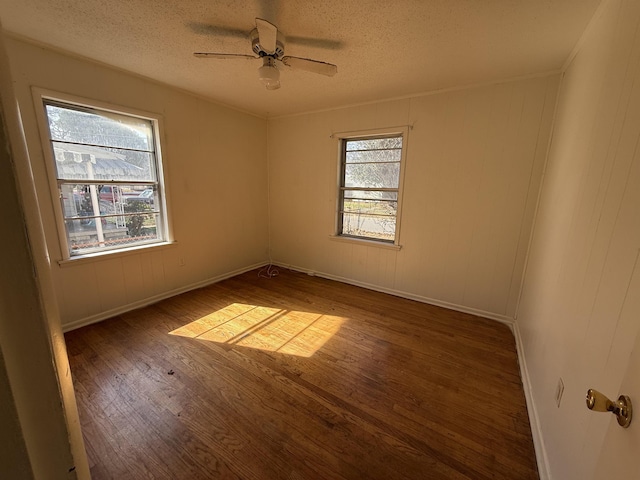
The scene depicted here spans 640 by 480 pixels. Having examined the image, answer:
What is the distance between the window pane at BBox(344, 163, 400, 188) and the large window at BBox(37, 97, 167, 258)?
A: 89.7 inches

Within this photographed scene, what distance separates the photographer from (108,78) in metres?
2.52

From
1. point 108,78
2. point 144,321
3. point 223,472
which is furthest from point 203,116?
point 223,472

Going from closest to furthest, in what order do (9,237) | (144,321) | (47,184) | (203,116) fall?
(9,237) → (47,184) → (144,321) → (203,116)

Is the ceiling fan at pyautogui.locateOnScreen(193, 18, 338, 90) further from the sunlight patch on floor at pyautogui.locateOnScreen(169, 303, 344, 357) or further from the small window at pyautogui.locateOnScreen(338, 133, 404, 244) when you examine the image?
the sunlight patch on floor at pyautogui.locateOnScreen(169, 303, 344, 357)

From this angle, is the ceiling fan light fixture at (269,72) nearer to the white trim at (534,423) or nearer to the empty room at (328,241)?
the empty room at (328,241)

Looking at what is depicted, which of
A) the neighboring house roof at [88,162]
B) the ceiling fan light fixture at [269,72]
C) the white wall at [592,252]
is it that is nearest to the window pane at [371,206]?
the white wall at [592,252]

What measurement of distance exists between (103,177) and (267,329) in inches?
84.3

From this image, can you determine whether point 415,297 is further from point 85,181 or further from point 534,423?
point 85,181

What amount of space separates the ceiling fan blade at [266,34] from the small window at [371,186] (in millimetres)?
1888

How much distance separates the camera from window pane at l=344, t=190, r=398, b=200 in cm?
339

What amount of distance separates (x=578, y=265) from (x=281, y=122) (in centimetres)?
377

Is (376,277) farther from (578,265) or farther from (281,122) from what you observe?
(281,122)

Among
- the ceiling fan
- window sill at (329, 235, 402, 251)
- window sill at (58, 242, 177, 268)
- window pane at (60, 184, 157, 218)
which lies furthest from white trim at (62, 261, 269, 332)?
the ceiling fan

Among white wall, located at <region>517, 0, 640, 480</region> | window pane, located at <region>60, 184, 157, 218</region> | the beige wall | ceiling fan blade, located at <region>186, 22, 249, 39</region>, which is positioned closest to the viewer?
the beige wall
